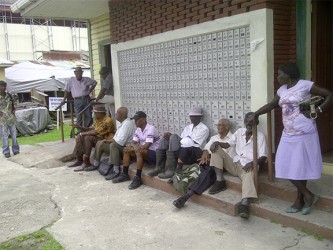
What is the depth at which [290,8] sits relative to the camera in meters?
4.70

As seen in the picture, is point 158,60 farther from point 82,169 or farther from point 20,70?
point 20,70

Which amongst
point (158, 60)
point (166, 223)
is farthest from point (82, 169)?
point (166, 223)

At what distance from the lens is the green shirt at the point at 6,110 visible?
8.38m

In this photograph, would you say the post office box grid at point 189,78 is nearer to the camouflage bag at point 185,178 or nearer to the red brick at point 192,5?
the red brick at point 192,5

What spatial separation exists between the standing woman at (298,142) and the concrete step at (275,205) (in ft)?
0.35

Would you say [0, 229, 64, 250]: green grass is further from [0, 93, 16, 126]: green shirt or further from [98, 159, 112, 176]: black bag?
[0, 93, 16, 126]: green shirt

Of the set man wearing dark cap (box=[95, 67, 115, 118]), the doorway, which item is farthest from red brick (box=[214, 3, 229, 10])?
man wearing dark cap (box=[95, 67, 115, 118])

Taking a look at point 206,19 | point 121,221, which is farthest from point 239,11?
point 121,221

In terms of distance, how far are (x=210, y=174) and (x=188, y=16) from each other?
251cm

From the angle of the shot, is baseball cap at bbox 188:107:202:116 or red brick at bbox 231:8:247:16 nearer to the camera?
red brick at bbox 231:8:247:16

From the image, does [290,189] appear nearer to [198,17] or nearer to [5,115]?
[198,17]

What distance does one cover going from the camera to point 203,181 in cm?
469

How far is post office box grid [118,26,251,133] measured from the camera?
5.02 m

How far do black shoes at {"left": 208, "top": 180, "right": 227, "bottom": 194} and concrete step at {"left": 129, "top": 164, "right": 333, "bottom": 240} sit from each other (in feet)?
0.19
